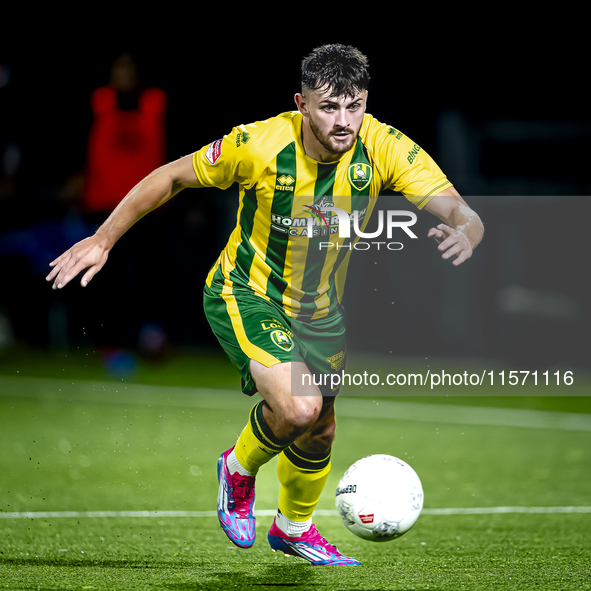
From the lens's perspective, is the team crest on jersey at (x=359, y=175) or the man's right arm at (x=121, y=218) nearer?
the man's right arm at (x=121, y=218)

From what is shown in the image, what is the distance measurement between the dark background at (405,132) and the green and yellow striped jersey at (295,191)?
5.55m

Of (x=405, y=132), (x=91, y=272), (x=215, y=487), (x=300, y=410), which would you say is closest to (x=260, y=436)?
(x=300, y=410)

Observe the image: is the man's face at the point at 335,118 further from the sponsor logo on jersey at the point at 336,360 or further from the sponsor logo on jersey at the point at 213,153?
the sponsor logo on jersey at the point at 336,360

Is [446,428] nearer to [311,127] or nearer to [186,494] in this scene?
[186,494]

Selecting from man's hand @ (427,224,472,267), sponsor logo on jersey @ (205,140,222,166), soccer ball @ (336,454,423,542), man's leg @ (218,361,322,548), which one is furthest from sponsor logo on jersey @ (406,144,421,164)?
soccer ball @ (336,454,423,542)

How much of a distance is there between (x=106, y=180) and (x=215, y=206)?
268 centimetres

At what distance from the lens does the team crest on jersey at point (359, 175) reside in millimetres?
4398

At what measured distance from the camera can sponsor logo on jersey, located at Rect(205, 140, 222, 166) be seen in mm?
4305

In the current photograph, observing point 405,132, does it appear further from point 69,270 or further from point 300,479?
point 69,270

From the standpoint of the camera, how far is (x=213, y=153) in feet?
14.2

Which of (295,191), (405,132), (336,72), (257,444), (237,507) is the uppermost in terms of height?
(405,132)

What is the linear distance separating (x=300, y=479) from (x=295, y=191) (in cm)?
Result: 133

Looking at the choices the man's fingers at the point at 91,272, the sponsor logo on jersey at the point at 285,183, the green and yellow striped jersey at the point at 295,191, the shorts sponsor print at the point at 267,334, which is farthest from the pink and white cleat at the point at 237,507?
the sponsor logo on jersey at the point at 285,183

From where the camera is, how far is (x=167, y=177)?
14.0 feet
